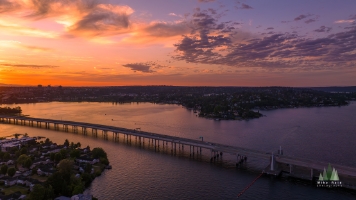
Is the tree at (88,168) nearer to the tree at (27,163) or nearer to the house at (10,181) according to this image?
the tree at (27,163)

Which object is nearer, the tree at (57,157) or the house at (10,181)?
the house at (10,181)

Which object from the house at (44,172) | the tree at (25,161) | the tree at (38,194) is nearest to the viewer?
the tree at (38,194)

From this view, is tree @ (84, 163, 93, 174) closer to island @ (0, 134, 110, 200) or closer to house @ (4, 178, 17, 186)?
island @ (0, 134, 110, 200)

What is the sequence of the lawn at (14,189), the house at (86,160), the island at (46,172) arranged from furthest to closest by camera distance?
the house at (86,160) → the lawn at (14,189) → the island at (46,172)

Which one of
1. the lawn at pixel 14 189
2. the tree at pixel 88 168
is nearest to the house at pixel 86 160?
the tree at pixel 88 168

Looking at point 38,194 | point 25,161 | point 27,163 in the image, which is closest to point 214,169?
point 38,194

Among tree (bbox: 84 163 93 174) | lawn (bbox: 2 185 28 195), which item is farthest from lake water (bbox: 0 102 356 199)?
lawn (bbox: 2 185 28 195)

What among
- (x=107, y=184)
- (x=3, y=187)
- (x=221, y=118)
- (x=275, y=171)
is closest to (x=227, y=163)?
(x=275, y=171)

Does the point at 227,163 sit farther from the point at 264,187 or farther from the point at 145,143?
the point at 145,143
